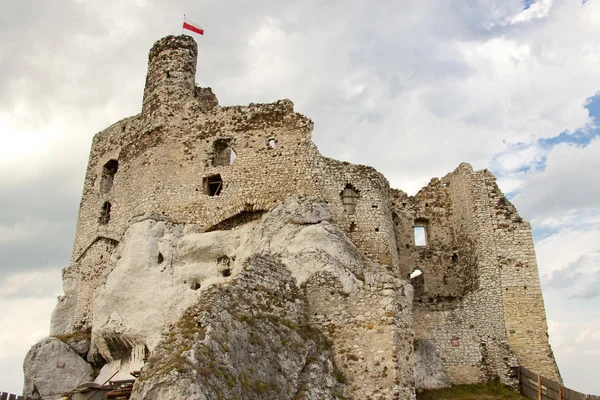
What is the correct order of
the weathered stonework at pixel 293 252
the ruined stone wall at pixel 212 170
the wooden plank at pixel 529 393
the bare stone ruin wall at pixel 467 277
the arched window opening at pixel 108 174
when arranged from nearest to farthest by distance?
the weathered stonework at pixel 293 252, the wooden plank at pixel 529 393, the bare stone ruin wall at pixel 467 277, the ruined stone wall at pixel 212 170, the arched window opening at pixel 108 174

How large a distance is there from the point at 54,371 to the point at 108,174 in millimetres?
9118

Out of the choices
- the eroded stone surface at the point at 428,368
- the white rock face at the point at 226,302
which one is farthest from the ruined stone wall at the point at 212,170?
the eroded stone surface at the point at 428,368

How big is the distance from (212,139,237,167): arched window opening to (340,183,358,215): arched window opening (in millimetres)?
5052

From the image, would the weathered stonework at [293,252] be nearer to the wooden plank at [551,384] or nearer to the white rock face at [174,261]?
the white rock face at [174,261]

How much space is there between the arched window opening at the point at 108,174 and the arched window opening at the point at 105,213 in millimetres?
894

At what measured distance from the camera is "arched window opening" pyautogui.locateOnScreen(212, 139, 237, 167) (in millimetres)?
22625

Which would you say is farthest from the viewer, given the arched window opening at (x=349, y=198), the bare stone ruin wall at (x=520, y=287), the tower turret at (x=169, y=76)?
the tower turret at (x=169, y=76)

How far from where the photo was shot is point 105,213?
81.3 ft

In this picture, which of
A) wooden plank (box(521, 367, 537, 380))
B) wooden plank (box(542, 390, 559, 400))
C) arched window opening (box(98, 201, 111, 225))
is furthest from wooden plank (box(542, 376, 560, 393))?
arched window opening (box(98, 201, 111, 225))

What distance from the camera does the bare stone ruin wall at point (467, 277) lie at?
20906 mm

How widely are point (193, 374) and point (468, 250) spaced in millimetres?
15431

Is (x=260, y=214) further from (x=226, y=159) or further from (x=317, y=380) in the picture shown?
(x=317, y=380)

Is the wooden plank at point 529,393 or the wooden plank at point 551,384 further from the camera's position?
the wooden plank at point 529,393

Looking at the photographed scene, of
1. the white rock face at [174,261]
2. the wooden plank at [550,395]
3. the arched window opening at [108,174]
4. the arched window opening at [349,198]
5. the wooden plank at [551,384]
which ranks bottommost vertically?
the wooden plank at [550,395]
